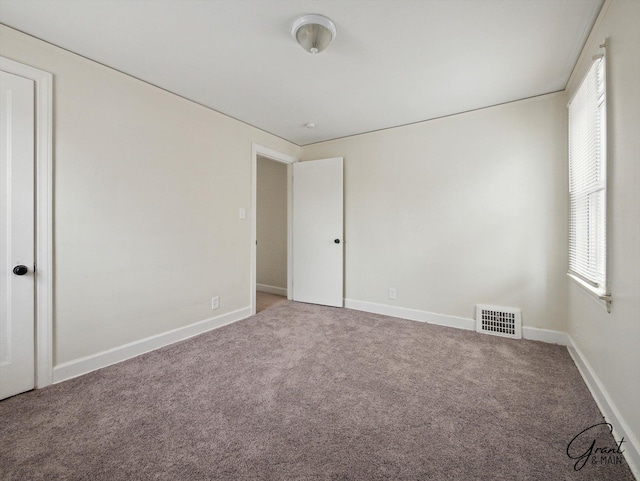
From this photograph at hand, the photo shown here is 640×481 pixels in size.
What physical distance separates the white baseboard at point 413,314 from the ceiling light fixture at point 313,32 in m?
3.00

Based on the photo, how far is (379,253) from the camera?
3.79 meters

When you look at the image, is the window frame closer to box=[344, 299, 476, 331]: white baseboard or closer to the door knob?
box=[344, 299, 476, 331]: white baseboard

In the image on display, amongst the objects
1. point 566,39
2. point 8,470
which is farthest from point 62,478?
point 566,39

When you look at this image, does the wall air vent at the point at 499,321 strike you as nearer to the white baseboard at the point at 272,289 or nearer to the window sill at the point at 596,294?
the window sill at the point at 596,294

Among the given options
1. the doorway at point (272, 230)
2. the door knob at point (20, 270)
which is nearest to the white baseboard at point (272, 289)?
the doorway at point (272, 230)

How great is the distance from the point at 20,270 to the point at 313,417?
86.9 inches

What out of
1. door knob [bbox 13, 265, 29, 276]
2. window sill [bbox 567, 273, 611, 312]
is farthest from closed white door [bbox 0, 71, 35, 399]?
window sill [bbox 567, 273, 611, 312]

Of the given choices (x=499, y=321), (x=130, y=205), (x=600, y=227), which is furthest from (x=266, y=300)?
(x=600, y=227)

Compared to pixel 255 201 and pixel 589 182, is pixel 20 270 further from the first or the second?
pixel 589 182

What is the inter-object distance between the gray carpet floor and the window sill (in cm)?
66

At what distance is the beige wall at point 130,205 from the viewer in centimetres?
211

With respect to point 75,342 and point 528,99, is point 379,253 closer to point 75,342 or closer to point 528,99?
point 528,99

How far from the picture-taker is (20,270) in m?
1.90

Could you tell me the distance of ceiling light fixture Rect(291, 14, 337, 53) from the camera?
5.78ft
